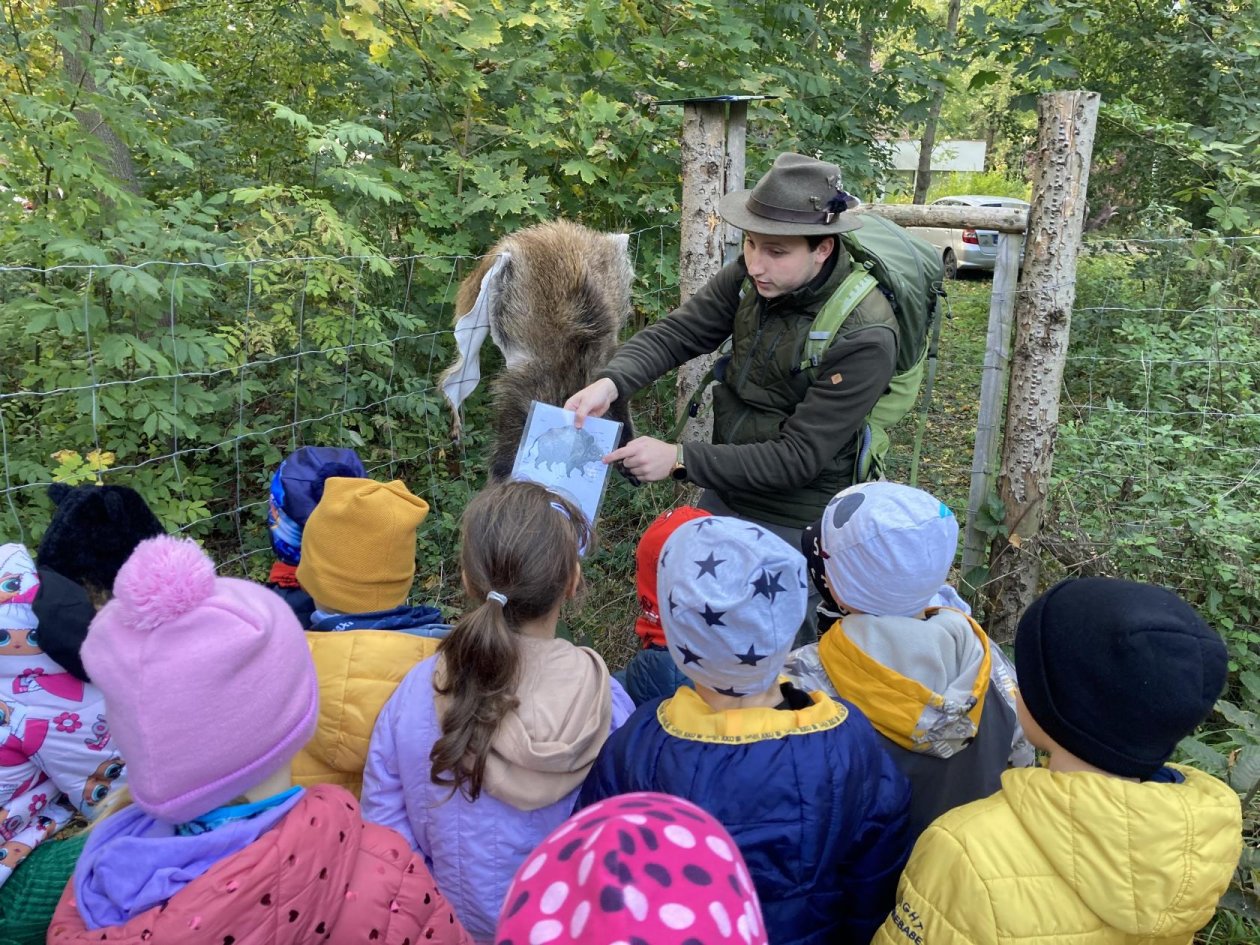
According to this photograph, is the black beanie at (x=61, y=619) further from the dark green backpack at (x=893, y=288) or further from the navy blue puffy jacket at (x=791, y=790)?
the dark green backpack at (x=893, y=288)

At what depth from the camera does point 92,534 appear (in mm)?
1886

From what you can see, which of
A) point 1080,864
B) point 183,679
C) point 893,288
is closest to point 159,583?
point 183,679

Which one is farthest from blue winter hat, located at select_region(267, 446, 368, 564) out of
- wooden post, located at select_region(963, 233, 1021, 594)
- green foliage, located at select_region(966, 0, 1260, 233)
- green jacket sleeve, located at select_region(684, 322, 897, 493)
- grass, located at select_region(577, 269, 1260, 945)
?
green foliage, located at select_region(966, 0, 1260, 233)

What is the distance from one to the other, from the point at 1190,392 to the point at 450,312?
415cm

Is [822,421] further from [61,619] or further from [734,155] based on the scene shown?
[61,619]

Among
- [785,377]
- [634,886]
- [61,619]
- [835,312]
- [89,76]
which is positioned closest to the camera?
[634,886]

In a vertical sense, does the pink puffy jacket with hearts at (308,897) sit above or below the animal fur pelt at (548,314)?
below

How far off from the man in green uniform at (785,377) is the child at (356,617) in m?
0.92

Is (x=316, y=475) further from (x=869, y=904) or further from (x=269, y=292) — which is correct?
(x=869, y=904)

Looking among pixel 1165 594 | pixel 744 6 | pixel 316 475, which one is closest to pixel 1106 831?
pixel 1165 594

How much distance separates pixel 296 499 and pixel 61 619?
66cm

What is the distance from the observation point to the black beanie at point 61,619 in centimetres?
173

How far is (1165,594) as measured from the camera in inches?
53.8

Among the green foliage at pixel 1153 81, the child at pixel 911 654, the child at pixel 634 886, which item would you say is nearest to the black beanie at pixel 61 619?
the child at pixel 634 886
